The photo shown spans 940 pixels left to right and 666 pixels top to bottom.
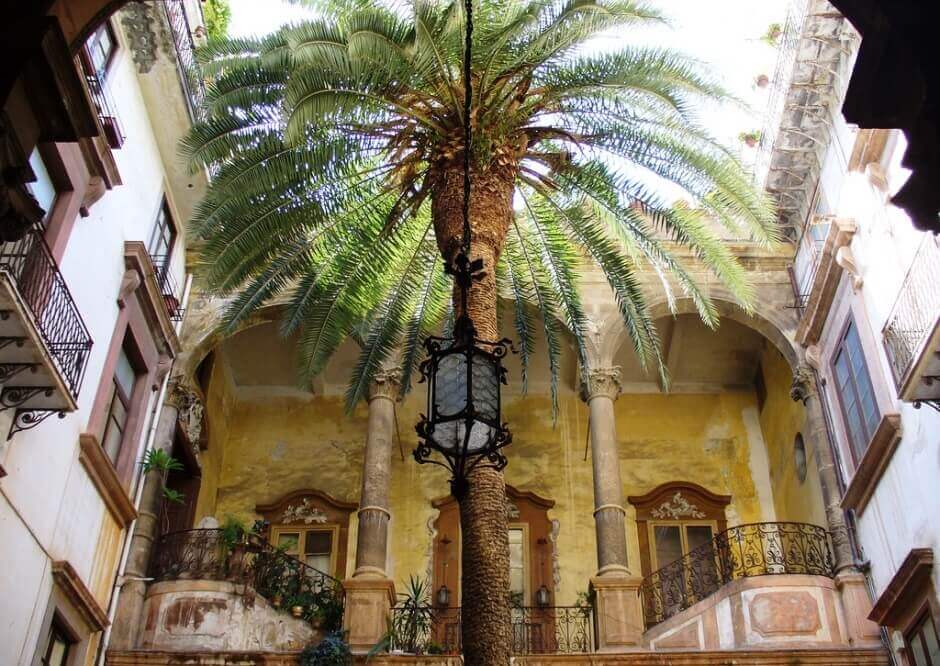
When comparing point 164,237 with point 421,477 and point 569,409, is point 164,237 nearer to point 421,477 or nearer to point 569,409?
point 421,477

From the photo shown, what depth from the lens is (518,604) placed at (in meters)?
17.2

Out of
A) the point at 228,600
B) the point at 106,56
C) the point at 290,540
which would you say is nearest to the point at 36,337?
the point at 106,56

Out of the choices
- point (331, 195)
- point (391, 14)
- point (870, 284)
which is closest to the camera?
point (391, 14)

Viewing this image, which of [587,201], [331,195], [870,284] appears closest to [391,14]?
[331,195]

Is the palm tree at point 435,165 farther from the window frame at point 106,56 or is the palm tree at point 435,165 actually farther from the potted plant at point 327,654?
the potted plant at point 327,654

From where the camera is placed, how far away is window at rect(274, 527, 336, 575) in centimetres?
1895

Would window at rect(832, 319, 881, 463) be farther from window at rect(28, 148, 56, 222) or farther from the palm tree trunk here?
window at rect(28, 148, 56, 222)

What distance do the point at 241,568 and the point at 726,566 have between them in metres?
7.29

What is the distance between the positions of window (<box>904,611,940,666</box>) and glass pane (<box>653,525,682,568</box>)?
5750 mm

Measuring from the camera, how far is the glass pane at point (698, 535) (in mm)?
18938

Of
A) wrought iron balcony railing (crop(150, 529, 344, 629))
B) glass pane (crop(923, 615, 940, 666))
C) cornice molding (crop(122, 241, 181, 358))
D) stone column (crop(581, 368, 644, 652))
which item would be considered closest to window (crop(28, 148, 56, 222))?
cornice molding (crop(122, 241, 181, 358))

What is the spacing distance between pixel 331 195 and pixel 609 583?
6.43 m

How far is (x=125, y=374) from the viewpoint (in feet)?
51.0

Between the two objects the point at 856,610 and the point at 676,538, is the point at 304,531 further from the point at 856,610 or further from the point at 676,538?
the point at 856,610
